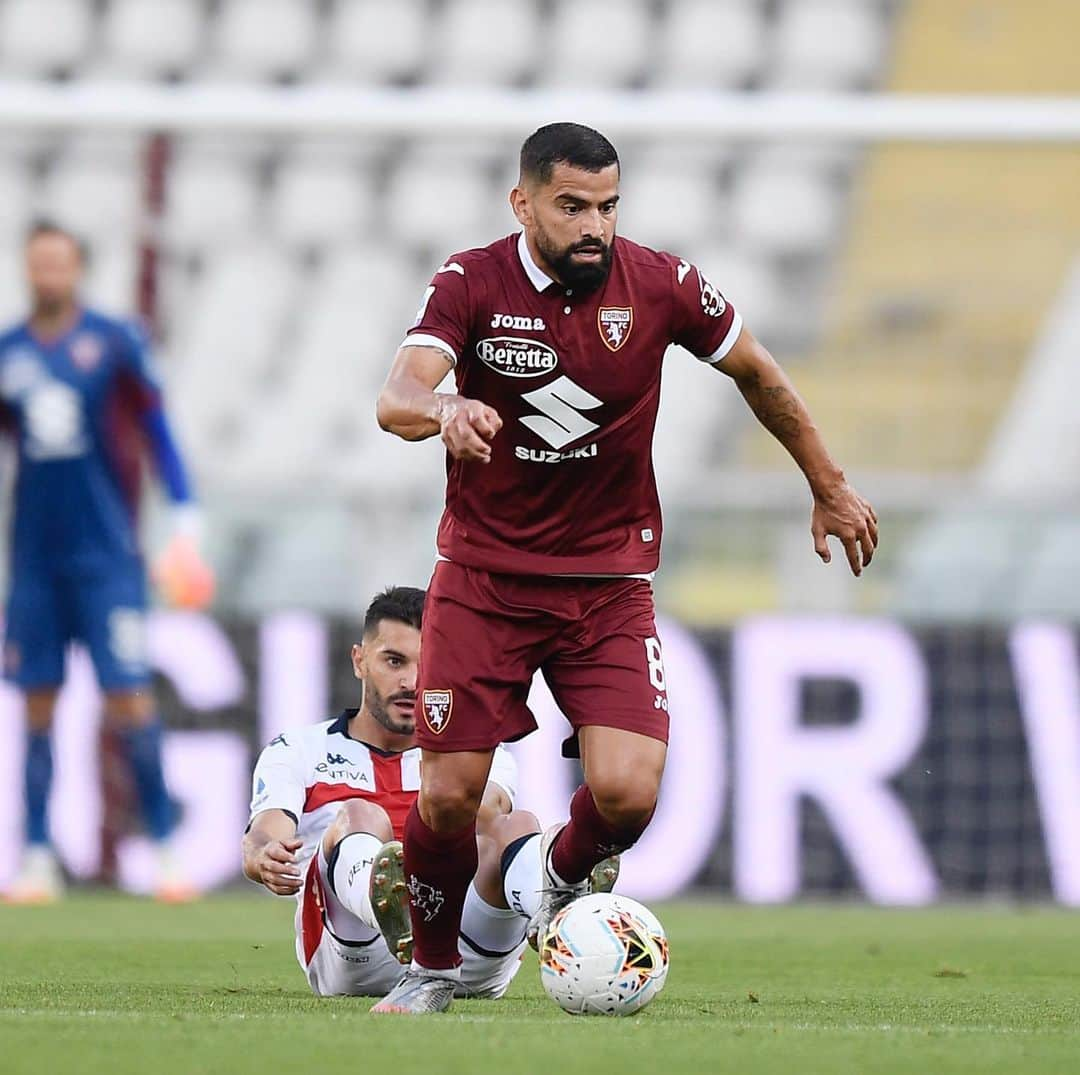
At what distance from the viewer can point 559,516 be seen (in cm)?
491

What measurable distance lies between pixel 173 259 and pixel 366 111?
1.17 m

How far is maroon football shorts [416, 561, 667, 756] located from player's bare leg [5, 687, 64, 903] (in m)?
4.29

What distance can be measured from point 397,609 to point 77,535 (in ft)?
12.2

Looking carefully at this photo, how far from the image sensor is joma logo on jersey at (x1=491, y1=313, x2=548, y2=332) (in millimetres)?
4805

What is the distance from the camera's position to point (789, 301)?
11.4m

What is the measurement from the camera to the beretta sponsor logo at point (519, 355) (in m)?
4.81

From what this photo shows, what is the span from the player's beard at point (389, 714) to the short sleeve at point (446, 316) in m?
0.99

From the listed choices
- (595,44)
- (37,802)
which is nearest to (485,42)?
(595,44)

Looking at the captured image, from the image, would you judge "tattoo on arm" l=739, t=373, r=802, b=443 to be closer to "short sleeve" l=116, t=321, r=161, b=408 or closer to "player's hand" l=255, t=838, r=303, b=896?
"player's hand" l=255, t=838, r=303, b=896

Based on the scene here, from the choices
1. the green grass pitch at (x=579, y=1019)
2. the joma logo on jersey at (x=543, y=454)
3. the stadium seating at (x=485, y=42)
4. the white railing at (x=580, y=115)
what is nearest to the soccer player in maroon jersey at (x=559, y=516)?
the joma logo on jersey at (x=543, y=454)

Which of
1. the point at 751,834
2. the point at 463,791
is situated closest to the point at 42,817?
the point at 751,834

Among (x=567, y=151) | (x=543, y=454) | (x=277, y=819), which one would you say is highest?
(x=567, y=151)

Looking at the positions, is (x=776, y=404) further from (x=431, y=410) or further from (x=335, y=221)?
(x=335, y=221)

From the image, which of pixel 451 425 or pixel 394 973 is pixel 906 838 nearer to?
pixel 394 973
